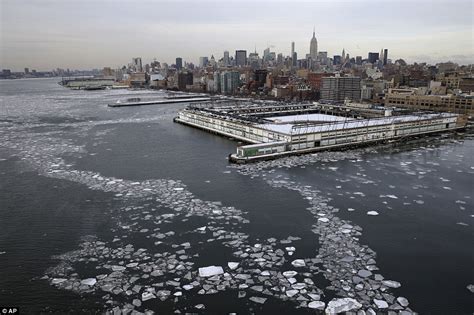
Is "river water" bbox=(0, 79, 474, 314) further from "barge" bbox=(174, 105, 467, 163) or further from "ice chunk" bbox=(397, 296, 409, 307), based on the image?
"barge" bbox=(174, 105, 467, 163)

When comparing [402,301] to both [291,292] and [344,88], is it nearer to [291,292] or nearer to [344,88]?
[291,292]

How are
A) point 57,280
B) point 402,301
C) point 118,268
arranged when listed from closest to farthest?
point 402,301, point 57,280, point 118,268

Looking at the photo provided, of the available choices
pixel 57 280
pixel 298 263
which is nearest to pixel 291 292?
pixel 298 263

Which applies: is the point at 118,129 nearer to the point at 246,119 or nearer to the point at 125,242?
the point at 246,119

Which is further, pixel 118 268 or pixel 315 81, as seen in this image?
pixel 315 81

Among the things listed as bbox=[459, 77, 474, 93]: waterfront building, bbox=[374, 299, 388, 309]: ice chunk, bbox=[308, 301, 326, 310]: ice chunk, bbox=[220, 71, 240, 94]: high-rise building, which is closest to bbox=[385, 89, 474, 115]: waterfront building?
bbox=[459, 77, 474, 93]: waterfront building

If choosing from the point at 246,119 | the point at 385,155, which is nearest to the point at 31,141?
the point at 246,119
